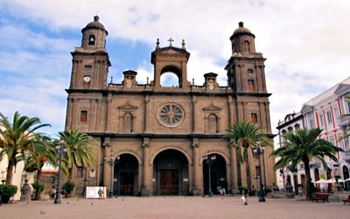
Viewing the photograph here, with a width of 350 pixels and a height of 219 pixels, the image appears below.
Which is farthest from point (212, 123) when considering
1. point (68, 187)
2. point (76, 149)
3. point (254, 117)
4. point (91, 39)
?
point (91, 39)

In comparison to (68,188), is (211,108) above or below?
above

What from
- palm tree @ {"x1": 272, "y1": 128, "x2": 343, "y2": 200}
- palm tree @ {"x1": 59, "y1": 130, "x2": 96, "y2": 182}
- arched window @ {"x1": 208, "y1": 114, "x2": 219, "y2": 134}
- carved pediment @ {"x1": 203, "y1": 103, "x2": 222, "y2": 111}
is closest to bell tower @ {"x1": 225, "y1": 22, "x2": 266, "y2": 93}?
carved pediment @ {"x1": 203, "y1": 103, "x2": 222, "y2": 111}

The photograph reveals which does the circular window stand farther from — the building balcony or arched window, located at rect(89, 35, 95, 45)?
the building balcony

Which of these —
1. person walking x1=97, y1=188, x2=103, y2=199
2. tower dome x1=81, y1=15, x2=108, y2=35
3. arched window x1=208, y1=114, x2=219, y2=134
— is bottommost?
person walking x1=97, y1=188, x2=103, y2=199

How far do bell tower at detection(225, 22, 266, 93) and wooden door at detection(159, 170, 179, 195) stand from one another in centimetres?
1463

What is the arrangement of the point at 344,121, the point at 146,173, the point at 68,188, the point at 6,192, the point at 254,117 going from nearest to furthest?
the point at 6,192 < the point at 68,188 < the point at 344,121 < the point at 146,173 < the point at 254,117

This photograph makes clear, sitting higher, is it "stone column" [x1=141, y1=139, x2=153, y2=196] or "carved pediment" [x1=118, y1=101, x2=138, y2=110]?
"carved pediment" [x1=118, y1=101, x2=138, y2=110]

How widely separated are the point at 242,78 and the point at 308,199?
21.8 meters

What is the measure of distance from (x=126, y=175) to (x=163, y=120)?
8914mm

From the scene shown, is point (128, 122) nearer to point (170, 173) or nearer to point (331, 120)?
point (170, 173)

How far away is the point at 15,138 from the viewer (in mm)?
25219

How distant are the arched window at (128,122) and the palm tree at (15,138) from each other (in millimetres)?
16459

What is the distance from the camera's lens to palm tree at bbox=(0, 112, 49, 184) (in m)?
24.8

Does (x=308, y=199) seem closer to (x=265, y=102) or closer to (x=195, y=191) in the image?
(x=195, y=191)
